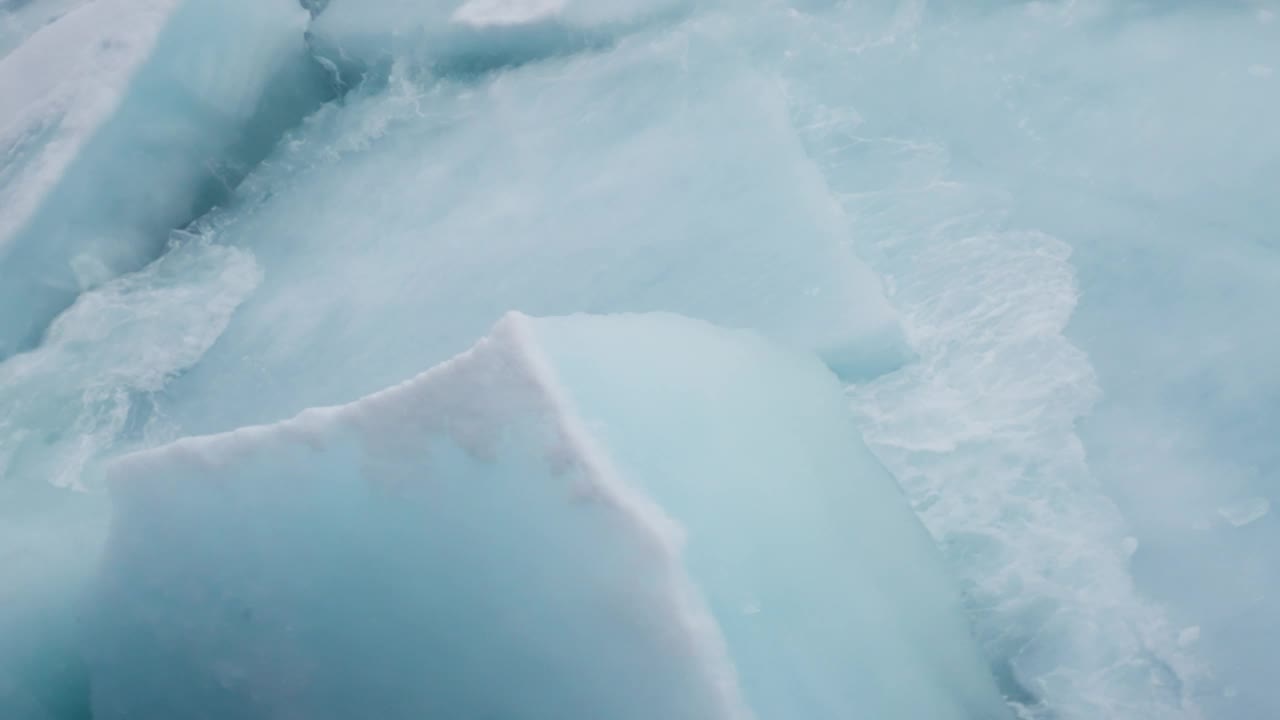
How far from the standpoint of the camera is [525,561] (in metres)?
1.66

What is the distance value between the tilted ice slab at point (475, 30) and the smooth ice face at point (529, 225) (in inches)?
3.8

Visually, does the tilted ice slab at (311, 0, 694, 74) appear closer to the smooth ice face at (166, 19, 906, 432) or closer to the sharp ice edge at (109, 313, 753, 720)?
the smooth ice face at (166, 19, 906, 432)

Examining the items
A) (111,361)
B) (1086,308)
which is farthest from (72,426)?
(1086,308)

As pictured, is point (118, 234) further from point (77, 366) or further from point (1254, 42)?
point (1254, 42)

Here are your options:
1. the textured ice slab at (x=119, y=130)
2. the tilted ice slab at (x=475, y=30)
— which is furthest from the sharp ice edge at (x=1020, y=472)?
the textured ice slab at (x=119, y=130)

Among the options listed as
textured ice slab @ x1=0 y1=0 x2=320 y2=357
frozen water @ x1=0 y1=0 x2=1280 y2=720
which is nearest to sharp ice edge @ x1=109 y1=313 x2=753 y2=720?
frozen water @ x1=0 y1=0 x2=1280 y2=720

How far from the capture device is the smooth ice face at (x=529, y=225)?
271cm

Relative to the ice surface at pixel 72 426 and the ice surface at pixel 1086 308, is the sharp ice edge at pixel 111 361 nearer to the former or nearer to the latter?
the ice surface at pixel 72 426

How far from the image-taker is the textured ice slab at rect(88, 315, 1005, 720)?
Result: 1579mm

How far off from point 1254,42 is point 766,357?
84.7 inches

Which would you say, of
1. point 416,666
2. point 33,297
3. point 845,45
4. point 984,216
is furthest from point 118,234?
point 984,216

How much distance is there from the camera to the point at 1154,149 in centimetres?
292

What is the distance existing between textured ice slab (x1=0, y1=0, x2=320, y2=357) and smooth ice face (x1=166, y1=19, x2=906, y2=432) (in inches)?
8.5

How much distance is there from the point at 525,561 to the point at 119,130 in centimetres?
258
